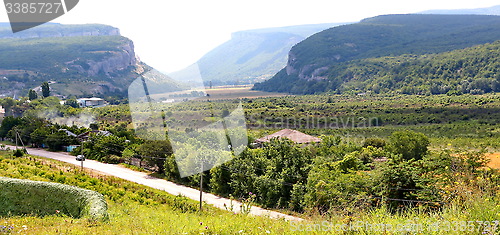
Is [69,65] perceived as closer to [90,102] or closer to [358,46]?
[90,102]

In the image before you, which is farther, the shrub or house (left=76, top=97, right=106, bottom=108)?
house (left=76, top=97, right=106, bottom=108)

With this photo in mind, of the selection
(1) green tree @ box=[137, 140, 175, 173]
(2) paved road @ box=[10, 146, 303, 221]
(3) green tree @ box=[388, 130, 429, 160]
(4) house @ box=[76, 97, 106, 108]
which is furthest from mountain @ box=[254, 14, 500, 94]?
(2) paved road @ box=[10, 146, 303, 221]

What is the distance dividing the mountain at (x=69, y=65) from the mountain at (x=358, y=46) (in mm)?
63946

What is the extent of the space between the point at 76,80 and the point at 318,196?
132m

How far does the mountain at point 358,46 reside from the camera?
14200 centimetres

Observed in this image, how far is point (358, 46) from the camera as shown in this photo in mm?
174750

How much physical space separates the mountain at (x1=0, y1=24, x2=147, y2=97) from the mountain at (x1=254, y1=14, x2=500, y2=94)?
63.9 meters

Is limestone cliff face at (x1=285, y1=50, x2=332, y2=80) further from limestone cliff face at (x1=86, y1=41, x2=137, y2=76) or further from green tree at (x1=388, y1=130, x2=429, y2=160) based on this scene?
green tree at (x1=388, y1=130, x2=429, y2=160)

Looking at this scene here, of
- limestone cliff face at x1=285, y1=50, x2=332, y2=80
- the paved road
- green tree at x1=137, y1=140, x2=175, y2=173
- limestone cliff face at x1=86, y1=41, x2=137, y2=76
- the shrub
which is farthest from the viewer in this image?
limestone cliff face at x1=285, y1=50, x2=332, y2=80

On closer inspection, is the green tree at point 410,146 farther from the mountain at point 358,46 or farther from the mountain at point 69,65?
the mountain at point 69,65

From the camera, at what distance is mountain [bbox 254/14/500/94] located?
466 feet

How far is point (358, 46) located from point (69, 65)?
120 metres

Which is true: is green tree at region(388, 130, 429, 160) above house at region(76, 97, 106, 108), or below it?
above

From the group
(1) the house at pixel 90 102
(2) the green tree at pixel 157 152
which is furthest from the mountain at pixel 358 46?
(2) the green tree at pixel 157 152
